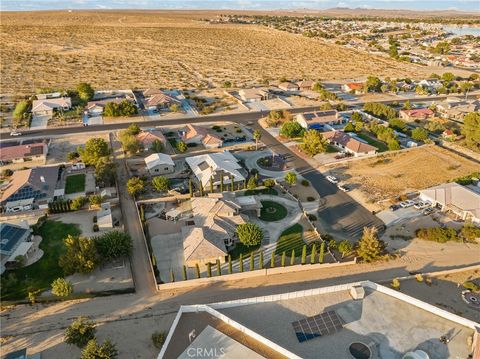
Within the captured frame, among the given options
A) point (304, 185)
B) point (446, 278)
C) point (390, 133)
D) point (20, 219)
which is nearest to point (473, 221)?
point (446, 278)

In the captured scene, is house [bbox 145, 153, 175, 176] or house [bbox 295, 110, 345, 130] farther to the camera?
house [bbox 295, 110, 345, 130]

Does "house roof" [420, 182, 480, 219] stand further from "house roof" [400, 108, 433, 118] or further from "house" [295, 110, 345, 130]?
"house roof" [400, 108, 433, 118]

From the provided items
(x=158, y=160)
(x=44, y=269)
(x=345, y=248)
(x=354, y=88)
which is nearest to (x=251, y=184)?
(x=158, y=160)

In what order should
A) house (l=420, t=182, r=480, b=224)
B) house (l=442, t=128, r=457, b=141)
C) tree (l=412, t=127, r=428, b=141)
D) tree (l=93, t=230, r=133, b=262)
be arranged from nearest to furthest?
tree (l=93, t=230, r=133, b=262)
house (l=420, t=182, r=480, b=224)
tree (l=412, t=127, r=428, b=141)
house (l=442, t=128, r=457, b=141)

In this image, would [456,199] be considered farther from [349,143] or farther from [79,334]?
[79,334]

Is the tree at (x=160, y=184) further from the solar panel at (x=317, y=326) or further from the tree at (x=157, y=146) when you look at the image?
the solar panel at (x=317, y=326)

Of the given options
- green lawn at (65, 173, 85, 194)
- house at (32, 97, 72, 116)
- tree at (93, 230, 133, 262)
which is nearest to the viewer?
tree at (93, 230, 133, 262)
